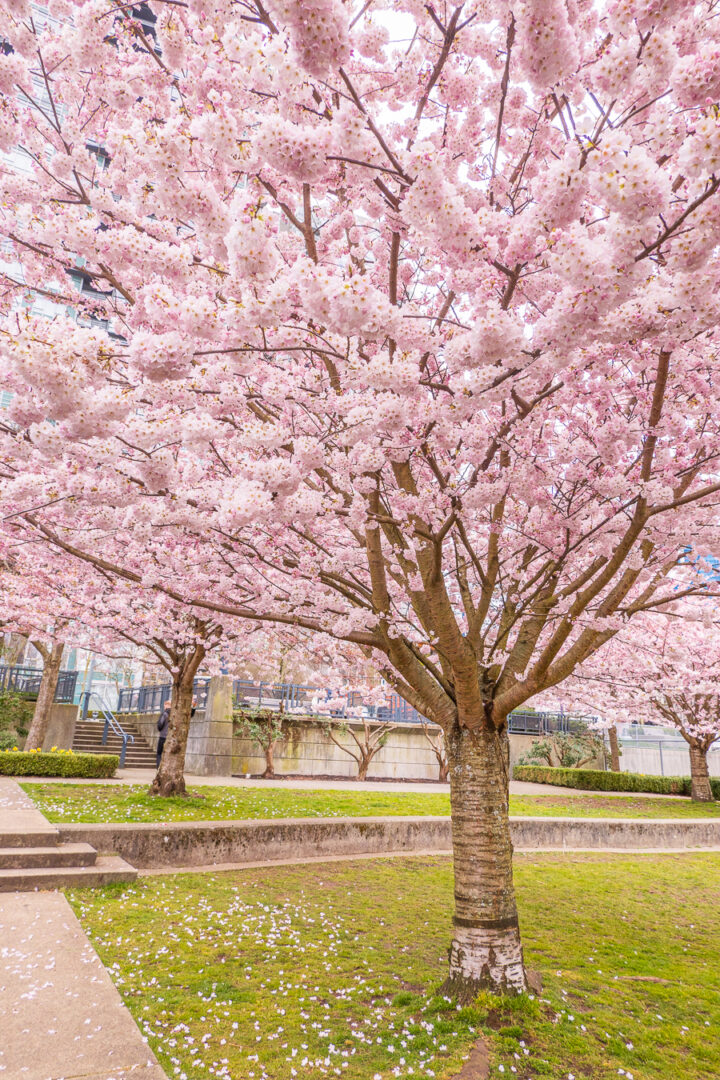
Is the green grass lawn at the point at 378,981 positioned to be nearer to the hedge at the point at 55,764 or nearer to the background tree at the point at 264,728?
the hedge at the point at 55,764

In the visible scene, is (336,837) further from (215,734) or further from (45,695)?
(45,695)

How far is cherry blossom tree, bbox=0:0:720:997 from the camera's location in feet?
9.68

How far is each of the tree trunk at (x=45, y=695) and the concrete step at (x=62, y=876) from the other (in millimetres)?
8224

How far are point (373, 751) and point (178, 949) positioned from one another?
14681 mm

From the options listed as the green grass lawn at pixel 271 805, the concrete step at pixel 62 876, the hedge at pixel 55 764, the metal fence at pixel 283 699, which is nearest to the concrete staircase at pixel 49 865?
the concrete step at pixel 62 876

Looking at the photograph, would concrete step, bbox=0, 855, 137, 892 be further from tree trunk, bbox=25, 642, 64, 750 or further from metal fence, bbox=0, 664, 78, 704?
metal fence, bbox=0, 664, 78, 704

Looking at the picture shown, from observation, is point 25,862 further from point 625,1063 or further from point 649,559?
point 649,559

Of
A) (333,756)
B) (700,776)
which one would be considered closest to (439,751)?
(333,756)

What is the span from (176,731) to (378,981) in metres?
7.16

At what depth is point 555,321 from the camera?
3.00 metres

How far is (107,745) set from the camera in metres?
18.3

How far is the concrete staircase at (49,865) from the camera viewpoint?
20.6 ft

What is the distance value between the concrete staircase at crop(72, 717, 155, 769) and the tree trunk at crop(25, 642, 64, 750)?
263 cm

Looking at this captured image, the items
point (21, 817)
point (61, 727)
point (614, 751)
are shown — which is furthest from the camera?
point (614, 751)
